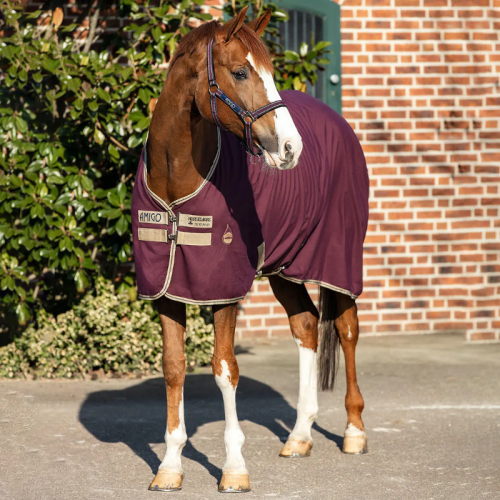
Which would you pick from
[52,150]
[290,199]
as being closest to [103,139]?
[52,150]

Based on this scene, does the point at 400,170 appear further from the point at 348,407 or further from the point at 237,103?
the point at 237,103

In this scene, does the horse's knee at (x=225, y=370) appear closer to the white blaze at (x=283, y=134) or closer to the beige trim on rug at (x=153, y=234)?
the beige trim on rug at (x=153, y=234)

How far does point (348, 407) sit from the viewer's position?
5.17 metres

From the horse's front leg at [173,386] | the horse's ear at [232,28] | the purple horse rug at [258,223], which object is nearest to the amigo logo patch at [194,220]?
the purple horse rug at [258,223]

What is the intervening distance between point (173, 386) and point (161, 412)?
1.60 meters

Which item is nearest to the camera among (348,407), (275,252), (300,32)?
(275,252)

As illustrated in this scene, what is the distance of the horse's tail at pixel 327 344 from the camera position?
5.46 m

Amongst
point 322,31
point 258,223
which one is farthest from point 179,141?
point 322,31

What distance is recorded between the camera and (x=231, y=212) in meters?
4.31

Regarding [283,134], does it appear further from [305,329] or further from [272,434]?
[272,434]

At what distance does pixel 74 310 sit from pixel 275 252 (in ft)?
9.07

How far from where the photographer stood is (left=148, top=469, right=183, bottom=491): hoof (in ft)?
14.0

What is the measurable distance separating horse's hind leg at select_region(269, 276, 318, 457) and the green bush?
1.86 m

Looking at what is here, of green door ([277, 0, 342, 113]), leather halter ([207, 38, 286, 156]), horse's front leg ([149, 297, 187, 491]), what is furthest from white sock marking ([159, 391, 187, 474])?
green door ([277, 0, 342, 113])
